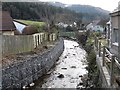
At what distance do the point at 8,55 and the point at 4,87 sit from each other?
6.00m

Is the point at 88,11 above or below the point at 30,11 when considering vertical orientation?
above

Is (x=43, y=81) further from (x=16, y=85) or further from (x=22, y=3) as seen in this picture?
(x=22, y=3)

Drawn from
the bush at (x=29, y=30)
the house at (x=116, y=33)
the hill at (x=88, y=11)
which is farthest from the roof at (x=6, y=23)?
the hill at (x=88, y=11)

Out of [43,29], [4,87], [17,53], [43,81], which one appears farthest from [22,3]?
[4,87]

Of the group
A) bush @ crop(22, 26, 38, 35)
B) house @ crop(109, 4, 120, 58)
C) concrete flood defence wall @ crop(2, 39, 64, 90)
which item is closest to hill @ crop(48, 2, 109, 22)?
bush @ crop(22, 26, 38, 35)

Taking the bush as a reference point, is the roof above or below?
above

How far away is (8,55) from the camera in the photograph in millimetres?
17953

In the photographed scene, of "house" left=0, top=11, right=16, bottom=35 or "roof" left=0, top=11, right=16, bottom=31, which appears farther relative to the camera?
"roof" left=0, top=11, right=16, bottom=31

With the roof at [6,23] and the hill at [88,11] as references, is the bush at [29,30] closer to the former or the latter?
the roof at [6,23]

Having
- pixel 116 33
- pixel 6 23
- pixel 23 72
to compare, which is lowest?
pixel 23 72

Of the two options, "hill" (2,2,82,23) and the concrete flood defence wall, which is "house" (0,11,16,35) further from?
"hill" (2,2,82,23)

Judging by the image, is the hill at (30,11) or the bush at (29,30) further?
the hill at (30,11)

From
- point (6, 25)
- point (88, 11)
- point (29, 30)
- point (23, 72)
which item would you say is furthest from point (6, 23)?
point (88, 11)

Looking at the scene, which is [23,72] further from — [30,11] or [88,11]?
[88,11]
